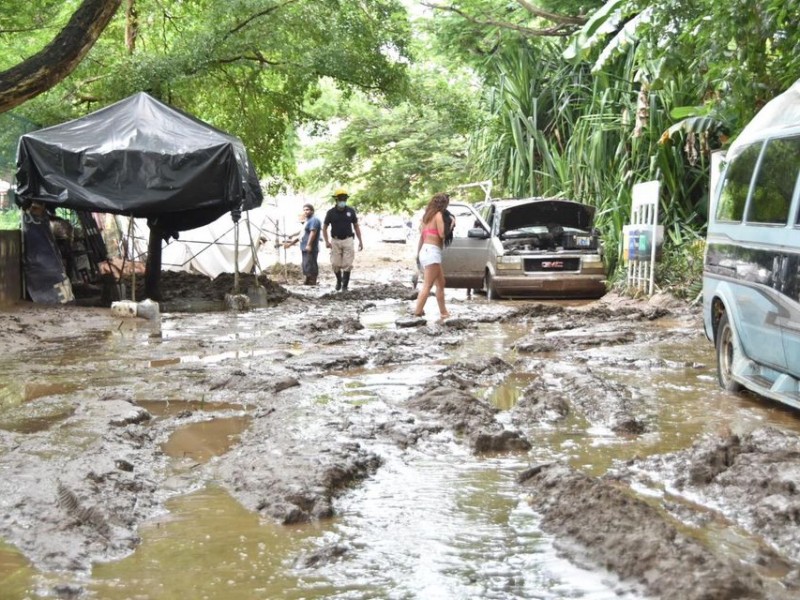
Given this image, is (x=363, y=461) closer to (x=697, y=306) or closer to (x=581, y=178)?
(x=697, y=306)

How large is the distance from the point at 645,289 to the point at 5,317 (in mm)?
9466

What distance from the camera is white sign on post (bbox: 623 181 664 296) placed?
52.3 feet

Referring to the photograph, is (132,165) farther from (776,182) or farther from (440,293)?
(776,182)

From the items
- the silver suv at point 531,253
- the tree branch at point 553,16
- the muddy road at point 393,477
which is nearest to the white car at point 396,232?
the tree branch at point 553,16

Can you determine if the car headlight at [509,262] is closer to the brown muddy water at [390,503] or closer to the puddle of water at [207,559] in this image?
the brown muddy water at [390,503]

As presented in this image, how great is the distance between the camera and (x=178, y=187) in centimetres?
1510

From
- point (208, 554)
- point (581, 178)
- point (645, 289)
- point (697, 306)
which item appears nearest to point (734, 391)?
point (208, 554)

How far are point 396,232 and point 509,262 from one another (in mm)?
36199

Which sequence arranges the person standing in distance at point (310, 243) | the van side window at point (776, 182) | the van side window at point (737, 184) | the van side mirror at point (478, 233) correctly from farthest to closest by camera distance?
the person standing in distance at point (310, 243) < the van side mirror at point (478, 233) < the van side window at point (737, 184) < the van side window at point (776, 182)

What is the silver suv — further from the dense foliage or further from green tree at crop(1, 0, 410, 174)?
green tree at crop(1, 0, 410, 174)

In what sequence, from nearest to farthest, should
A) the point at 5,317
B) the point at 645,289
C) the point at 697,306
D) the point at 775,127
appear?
the point at 775,127 → the point at 5,317 → the point at 697,306 → the point at 645,289

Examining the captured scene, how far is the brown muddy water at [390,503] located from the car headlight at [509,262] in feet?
→ 24.3

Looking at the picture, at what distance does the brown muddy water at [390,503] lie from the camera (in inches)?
152

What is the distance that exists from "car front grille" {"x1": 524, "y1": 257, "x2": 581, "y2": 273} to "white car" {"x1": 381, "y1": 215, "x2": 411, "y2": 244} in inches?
1385
